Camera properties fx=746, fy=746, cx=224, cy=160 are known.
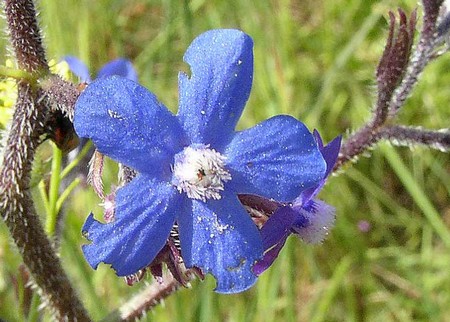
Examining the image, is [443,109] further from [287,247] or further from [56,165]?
[56,165]

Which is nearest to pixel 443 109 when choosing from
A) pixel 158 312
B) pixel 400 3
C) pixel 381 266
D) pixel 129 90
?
pixel 400 3

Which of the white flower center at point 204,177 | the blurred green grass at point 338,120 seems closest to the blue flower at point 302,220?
the white flower center at point 204,177

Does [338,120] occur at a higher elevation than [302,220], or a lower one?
lower

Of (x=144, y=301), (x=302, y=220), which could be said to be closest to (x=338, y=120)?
(x=144, y=301)

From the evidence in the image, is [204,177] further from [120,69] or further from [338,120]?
[338,120]

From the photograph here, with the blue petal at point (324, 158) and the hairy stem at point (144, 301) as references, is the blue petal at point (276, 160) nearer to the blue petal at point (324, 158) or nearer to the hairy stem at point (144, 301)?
the blue petal at point (324, 158)

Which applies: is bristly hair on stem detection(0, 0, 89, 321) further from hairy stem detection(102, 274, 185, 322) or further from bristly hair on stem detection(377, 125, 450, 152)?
bristly hair on stem detection(377, 125, 450, 152)

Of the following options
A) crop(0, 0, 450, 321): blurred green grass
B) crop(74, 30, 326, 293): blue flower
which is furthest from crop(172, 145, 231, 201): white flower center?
crop(0, 0, 450, 321): blurred green grass
